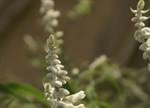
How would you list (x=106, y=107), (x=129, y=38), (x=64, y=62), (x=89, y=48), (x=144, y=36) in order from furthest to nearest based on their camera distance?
(x=89, y=48) < (x=129, y=38) < (x=64, y=62) < (x=106, y=107) < (x=144, y=36)

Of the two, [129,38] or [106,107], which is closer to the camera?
[106,107]

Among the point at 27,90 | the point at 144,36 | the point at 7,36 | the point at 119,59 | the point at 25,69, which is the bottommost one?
the point at 144,36

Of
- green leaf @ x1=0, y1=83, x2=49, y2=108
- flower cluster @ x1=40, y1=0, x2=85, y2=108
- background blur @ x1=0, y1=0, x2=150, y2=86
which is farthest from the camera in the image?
background blur @ x1=0, y1=0, x2=150, y2=86

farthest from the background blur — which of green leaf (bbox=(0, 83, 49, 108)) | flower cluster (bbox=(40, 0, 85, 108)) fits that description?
flower cluster (bbox=(40, 0, 85, 108))

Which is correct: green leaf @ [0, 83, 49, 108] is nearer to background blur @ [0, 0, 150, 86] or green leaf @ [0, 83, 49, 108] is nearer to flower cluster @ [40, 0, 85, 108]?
flower cluster @ [40, 0, 85, 108]

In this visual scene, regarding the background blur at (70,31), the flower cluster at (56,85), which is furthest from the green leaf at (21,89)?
the background blur at (70,31)

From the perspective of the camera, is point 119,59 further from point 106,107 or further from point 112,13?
point 106,107

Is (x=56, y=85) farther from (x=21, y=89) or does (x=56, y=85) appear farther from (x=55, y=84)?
(x=21, y=89)

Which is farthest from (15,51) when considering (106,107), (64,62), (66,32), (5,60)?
(106,107)

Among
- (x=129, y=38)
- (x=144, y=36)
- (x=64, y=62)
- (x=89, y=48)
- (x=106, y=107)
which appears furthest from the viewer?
(x=89, y=48)
